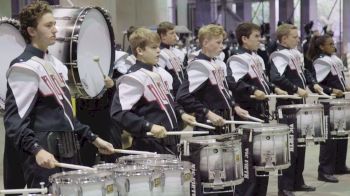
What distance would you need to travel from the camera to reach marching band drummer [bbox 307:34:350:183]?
6691mm

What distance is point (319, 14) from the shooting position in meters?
19.9

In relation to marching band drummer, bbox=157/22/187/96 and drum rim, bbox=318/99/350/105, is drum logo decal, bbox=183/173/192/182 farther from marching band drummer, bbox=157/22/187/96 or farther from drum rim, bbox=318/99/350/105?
marching band drummer, bbox=157/22/187/96

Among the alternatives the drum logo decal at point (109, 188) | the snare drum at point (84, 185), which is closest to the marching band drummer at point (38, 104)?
the snare drum at point (84, 185)

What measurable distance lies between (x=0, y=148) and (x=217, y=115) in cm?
435

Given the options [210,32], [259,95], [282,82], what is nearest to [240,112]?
[259,95]

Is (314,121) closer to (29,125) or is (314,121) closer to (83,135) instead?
(83,135)

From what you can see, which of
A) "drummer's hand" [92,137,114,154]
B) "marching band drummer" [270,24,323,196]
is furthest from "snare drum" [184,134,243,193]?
"marching band drummer" [270,24,323,196]

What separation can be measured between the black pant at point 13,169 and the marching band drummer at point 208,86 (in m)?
1.19

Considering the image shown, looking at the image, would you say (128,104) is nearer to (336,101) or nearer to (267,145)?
(267,145)

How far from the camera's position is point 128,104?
159 inches

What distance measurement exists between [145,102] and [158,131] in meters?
0.28

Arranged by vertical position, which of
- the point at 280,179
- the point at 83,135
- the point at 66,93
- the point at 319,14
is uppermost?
the point at 319,14

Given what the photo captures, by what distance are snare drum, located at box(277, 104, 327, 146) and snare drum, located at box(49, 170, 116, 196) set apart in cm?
277

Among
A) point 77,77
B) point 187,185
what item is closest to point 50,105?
point 187,185
